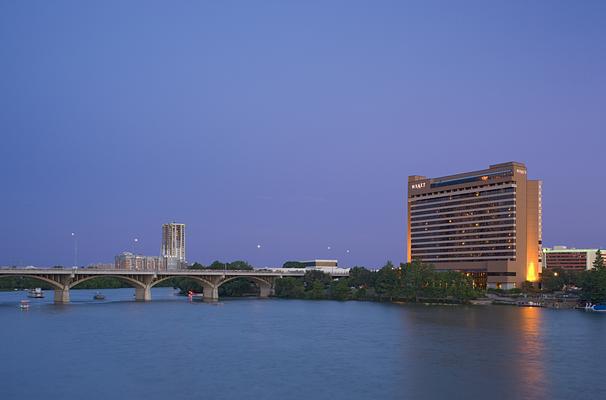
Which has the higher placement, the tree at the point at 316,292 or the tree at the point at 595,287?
the tree at the point at 595,287

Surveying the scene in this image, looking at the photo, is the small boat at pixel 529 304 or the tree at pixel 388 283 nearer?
the small boat at pixel 529 304

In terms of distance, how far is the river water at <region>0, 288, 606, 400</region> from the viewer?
45.3 meters

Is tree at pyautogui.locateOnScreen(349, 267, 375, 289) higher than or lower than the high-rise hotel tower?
lower

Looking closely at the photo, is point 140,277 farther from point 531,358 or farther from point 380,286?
point 531,358

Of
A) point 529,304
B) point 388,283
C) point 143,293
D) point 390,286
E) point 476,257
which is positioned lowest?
point 143,293

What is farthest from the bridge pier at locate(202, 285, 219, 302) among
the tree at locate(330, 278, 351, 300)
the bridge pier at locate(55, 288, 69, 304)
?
the bridge pier at locate(55, 288, 69, 304)

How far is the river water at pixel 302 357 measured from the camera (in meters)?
45.3

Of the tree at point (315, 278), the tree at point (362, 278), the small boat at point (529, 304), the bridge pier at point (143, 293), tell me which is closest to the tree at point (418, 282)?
the small boat at point (529, 304)

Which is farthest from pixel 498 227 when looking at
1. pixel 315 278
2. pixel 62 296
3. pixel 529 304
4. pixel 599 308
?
pixel 62 296

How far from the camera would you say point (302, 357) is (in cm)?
5969

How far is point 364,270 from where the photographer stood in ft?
547

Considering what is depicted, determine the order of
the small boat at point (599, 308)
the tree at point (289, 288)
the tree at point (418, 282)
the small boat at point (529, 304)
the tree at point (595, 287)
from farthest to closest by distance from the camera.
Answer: the tree at point (289, 288) → the tree at point (418, 282) → the small boat at point (529, 304) → the tree at point (595, 287) → the small boat at point (599, 308)

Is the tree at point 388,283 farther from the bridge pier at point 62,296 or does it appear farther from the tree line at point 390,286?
the bridge pier at point 62,296

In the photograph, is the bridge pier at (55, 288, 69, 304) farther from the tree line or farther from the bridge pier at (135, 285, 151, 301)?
the tree line
